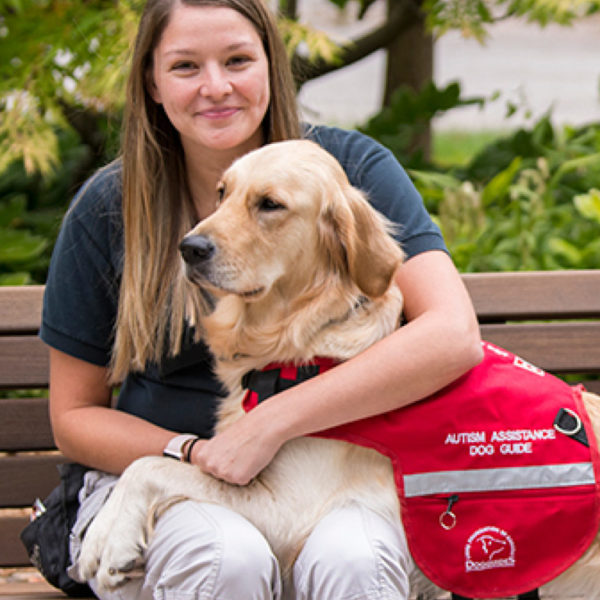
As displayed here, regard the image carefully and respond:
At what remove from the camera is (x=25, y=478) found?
2.72 m

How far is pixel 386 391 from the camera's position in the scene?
203 cm

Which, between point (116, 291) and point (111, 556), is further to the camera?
point (116, 291)

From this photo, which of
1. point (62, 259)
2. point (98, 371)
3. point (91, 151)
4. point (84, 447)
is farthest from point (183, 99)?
point (91, 151)

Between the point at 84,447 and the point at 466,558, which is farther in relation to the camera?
the point at 84,447

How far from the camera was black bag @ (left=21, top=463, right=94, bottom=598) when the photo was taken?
222cm

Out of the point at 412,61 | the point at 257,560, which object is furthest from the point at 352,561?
the point at 412,61

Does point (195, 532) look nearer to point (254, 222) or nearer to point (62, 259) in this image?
point (254, 222)

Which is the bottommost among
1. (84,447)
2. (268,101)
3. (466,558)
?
(466,558)

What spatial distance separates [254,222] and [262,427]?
487mm

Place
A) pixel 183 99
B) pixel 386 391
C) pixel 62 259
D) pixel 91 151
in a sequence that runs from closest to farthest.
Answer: pixel 386 391
pixel 183 99
pixel 62 259
pixel 91 151

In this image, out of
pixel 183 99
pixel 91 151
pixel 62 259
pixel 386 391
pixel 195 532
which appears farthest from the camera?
pixel 91 151

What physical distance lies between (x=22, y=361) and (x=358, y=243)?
119 centimetres

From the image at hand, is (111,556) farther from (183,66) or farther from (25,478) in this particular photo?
(183,66)

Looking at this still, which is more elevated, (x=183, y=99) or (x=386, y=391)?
(x=183, y=99)
